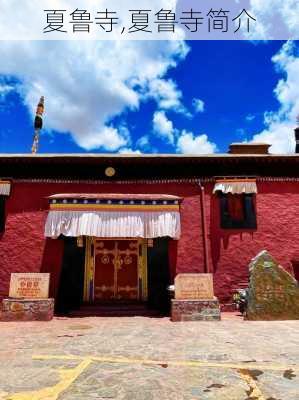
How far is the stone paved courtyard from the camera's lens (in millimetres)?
3746

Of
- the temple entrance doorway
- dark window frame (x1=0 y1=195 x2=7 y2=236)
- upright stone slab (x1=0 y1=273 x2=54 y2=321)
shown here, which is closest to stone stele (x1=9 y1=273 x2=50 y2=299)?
upright stone slab (x1=0 y1=273 x2=54 y2=321)

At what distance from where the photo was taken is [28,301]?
9.47 meters

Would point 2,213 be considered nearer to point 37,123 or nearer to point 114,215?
point 114,215

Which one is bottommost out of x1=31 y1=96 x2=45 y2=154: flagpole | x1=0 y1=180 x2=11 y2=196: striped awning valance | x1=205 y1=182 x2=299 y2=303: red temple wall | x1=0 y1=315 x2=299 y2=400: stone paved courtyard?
x1=0 y1=315 x2=299 y2=400: stone paved courtyard

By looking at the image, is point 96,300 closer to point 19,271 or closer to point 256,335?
point 19,271

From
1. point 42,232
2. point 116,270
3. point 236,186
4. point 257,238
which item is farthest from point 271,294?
point 42,232

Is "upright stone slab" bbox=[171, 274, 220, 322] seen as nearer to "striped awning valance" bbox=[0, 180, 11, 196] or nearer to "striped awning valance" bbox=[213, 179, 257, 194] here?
"striped awning valance" bbox=[213, 179, 257, 194]

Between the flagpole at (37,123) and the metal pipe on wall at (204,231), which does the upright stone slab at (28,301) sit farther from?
the flagpole at (37,123)

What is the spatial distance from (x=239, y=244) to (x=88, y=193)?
5795mm

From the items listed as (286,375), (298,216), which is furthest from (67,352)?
(298,216)

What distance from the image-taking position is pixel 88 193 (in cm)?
1154

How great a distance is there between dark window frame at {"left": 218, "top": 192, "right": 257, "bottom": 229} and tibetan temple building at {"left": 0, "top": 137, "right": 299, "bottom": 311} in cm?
4

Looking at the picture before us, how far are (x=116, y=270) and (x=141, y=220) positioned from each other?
2307 mm

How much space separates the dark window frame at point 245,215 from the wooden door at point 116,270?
3383 mm
